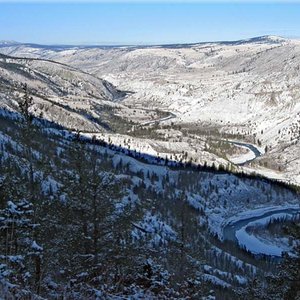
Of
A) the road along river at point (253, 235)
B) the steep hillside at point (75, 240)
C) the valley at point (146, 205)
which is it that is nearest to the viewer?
the steep hillside at point (75, 240)

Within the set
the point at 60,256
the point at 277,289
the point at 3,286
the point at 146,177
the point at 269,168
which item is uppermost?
the point at 3,286

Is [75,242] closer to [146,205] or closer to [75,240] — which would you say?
[75,240]

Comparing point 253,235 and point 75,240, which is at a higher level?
point 75,240

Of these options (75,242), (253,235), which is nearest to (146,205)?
(75,242)

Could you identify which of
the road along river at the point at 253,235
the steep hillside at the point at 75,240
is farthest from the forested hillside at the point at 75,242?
the road along river at the point at 253,235

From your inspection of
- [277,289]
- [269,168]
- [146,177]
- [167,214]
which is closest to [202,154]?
[269,168]

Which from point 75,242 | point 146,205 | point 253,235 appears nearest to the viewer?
point 75,242

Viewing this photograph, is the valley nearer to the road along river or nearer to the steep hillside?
the steep hillside

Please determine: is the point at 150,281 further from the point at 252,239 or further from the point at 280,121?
the point at 280,121

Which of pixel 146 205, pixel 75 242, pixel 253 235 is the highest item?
pixel 75 242

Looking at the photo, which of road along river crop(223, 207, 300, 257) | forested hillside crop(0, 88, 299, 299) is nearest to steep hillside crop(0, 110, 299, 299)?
forested hillside crop(0, 88, 299, 299)

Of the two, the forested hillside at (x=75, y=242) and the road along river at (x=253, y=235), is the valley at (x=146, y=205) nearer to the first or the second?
the forested hillside at (x=75, y=242)
